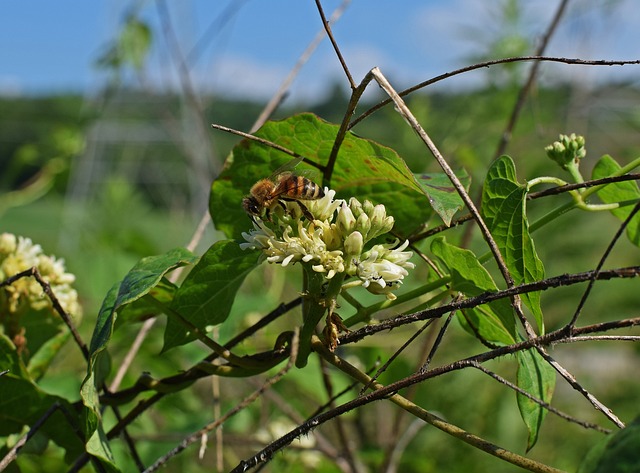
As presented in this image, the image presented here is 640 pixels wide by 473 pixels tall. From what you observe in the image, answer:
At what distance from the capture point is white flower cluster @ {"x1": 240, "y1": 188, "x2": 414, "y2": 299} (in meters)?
0.48

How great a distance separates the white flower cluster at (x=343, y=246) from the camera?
0.48 meters

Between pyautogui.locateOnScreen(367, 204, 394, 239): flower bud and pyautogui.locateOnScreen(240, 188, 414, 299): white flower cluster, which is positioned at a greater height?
pyautogui.locateOnScreen(367, 204, 394, 239): flower bud

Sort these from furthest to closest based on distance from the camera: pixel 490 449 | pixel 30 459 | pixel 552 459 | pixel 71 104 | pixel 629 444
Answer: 1. pixel 71 104
2. pixel 552 459
3. pixel 30 459
4. pixel 490 449
5. pixel 629 444

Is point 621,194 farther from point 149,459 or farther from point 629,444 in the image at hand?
point 149,459

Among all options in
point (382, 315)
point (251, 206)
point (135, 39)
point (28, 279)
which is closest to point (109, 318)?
point (251, 206)

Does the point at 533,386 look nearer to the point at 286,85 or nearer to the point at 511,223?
the point at 511,223

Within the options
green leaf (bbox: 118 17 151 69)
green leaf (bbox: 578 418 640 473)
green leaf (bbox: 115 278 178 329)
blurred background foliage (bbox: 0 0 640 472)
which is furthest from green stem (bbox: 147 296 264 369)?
green leaf (bbox: 118 17 151 69)

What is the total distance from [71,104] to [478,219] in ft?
21.8

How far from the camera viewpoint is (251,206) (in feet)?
1.83

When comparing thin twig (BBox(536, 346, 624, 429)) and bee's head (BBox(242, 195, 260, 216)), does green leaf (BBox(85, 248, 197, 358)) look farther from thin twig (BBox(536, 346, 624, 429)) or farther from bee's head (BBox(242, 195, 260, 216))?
thin twig (BBox(536, 346, 624, 429))

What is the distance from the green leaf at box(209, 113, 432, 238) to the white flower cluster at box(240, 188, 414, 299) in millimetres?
46

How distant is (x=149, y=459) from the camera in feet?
3.63

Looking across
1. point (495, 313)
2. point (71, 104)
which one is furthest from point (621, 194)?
point (71, 104)

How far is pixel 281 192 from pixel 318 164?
62 millimetres
